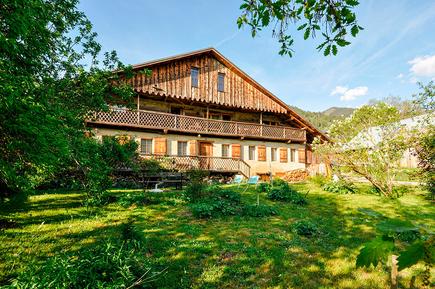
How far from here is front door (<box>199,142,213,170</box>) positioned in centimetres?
1972

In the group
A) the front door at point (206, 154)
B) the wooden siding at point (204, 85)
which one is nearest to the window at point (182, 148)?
the front door at point (206, 154)

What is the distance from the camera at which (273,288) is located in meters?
3.82

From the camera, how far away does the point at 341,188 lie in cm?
1268

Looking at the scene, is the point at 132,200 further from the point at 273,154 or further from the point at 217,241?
the point at 273,154

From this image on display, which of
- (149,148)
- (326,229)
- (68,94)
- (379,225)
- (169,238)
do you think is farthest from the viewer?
(149,148)

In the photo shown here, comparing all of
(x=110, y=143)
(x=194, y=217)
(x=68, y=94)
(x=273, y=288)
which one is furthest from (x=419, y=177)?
(x=68, y=94)

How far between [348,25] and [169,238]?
203 inches

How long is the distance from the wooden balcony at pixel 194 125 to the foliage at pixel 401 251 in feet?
48.4

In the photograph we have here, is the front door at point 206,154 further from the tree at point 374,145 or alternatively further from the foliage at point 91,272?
the foliage at point 91,272

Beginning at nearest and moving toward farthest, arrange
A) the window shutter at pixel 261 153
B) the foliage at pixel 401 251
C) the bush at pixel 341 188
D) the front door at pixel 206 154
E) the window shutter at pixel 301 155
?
the foliage at pixel 401 251 < the bush at pixel 341 188 < the front door at pixel 206 154 < the window shutter at pixel 261 153 < the window shutter at pixel 301 155

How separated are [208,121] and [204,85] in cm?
320

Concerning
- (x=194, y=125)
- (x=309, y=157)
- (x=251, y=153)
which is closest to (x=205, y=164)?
(x=194, y=125)

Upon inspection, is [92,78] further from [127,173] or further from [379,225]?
[127,173]

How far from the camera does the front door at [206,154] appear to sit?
19719 mm
